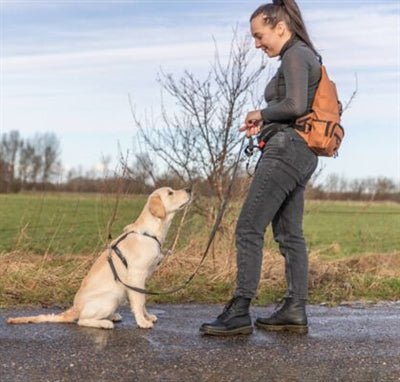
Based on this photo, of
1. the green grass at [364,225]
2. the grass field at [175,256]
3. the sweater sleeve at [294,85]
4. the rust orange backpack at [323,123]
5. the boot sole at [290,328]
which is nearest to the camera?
the sweater sleeve at [294,85]

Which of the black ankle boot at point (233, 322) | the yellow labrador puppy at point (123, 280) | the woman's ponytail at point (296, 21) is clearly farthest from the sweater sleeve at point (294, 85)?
the yellow labrador puppy at point (123, 280)

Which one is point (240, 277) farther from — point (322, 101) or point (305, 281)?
point (322, 101)

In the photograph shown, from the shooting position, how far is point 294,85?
470 cm

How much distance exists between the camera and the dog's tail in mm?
5175

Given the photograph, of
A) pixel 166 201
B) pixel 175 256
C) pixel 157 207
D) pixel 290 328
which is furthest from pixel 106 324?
pixel 175 256

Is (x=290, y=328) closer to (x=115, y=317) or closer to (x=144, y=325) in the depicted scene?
(x=144, y=325)

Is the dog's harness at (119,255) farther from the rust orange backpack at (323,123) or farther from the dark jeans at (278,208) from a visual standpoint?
the rust orange backpack at (323,123)

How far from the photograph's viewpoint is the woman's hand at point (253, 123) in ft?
16.3

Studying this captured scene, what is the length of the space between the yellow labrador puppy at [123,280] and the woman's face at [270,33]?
1.76 metres

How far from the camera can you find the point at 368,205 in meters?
12.3

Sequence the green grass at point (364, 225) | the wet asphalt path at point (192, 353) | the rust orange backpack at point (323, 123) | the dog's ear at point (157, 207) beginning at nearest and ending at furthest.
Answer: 1. the wet asphalt path at point (192, 353)
2. the rust orange backpack at point (323, 123)
3. the dog's ear at point (157, 207)
4. the green grass at point (364, 225)

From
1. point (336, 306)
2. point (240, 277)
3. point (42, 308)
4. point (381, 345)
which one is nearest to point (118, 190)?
point (42, 308)

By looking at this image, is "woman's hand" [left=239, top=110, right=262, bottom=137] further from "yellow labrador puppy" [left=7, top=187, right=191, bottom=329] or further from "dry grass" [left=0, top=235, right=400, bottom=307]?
"dry grass" [left=0, top=235, right=400, bottom=307]

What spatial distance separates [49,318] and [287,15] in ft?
9.90
